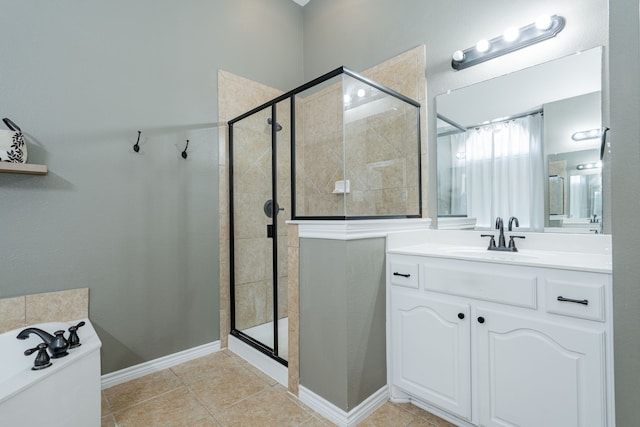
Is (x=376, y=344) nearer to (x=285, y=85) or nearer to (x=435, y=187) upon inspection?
(x=435, y=187)

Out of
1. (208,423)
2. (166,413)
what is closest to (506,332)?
(208,423)

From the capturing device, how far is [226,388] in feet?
6.56

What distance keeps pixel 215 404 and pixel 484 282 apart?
5.37 feet

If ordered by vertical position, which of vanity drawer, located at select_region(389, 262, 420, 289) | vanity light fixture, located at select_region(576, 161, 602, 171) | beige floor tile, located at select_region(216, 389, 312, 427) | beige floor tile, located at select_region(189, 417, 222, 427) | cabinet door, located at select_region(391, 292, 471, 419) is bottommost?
beige floor tile, located at select_region(189, 417, 222, 427)

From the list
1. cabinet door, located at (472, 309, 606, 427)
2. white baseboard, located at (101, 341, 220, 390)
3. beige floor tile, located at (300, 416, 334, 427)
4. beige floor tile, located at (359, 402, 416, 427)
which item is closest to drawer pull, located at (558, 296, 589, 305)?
cabinet door, located at (472, 309, 606, 427)

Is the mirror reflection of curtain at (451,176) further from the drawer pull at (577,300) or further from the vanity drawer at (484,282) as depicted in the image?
the drawer pull at (577,300)

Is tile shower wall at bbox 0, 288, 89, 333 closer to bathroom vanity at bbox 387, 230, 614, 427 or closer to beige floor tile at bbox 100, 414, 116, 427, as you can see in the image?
beige floor tile at bbox 100, 414, 116, 427

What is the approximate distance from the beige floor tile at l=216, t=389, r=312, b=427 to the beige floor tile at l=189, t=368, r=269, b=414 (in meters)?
0.06

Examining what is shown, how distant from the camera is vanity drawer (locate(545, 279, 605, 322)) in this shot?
46.0 inches

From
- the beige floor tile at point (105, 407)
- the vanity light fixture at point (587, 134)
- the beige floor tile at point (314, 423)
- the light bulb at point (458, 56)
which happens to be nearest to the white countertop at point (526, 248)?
the vanity light fixture at point (587, 134)

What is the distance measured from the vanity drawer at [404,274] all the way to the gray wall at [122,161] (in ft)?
4.76

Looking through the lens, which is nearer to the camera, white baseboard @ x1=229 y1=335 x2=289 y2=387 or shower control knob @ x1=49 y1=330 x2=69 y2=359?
shower control knob @ x1=49 y1=330 x2=69 y2=359

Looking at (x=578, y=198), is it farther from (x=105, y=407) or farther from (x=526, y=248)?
(x=105, y=407)

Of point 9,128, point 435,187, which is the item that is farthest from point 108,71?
point 435,187
